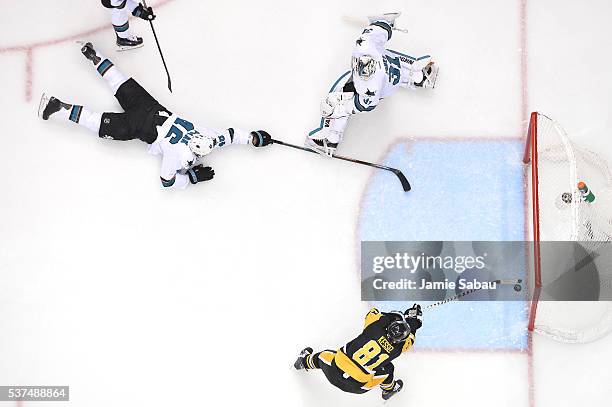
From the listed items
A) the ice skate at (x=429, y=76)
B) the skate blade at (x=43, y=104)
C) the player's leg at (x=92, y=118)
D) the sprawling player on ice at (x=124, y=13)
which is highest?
the sprawling player on ice at (x=124, y=13)

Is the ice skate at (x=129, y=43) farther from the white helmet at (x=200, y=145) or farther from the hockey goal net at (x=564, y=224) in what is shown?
the hockey goal net at (x=564, y=224)

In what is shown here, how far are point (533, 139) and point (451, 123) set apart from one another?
2.29ft

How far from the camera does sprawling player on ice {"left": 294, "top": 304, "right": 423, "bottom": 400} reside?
4875mm

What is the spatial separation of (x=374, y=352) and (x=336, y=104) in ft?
4.70

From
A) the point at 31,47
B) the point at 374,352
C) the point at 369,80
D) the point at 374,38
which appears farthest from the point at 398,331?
the point at 31,47

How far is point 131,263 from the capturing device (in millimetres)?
5547

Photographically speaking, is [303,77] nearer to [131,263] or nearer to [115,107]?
[115,107]

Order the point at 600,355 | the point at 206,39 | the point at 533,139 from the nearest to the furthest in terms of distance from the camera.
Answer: the point at 533,139 → the point at 600,355 → the point at 206,39

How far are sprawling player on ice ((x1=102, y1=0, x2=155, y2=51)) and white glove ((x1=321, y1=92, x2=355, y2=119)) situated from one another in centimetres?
118

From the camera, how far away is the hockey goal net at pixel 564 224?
5.01m

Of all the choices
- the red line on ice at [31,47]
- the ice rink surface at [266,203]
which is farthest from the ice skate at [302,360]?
the red line on ice at [31,47]

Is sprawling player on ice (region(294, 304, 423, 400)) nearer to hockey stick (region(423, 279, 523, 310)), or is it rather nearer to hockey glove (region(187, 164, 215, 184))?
hockey stick (region(423, 279, 523, 310))

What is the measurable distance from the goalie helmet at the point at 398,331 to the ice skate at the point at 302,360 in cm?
64

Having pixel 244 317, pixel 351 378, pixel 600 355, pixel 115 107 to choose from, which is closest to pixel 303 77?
pixel 115 107
